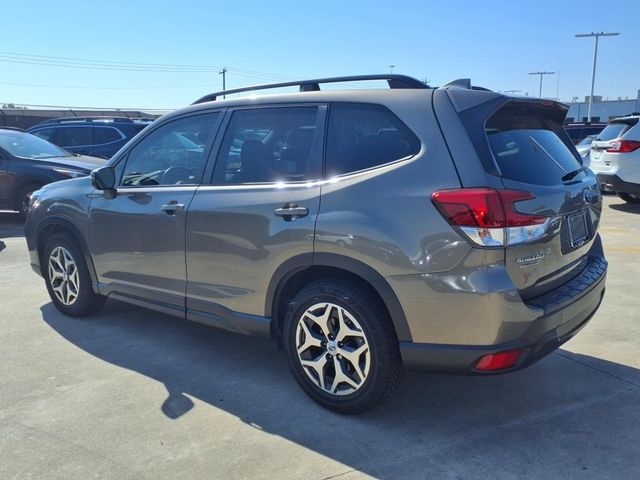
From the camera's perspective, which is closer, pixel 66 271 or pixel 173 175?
pixel 173 175

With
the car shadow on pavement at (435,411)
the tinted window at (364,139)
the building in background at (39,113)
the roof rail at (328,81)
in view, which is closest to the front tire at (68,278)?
the car shadow on pavement at (435,411)

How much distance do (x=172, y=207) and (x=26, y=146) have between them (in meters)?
8.00

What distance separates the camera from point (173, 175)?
4.12 m

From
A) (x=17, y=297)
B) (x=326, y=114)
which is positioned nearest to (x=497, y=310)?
(x=326, y=114)

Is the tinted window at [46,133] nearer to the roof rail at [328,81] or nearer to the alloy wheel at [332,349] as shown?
the roof rail at [328,81]

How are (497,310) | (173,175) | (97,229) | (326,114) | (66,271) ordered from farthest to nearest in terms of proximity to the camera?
1. (66,271)
2. (97,229)
3. (173,175)
4. (326,114)
5. (497,310)

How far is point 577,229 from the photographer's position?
328 centimetres

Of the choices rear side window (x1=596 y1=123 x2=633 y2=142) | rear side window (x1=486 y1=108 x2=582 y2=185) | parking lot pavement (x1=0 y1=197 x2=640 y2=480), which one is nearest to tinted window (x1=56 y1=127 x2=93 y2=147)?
parking lot pavement (x1=0 y1=197 x2=640 y2=480)

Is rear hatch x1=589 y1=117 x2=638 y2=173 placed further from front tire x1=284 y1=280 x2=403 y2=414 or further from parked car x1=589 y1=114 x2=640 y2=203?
front tire x1=284 y1=280 x2=403 y2=414

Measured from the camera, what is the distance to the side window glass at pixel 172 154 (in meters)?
3.98

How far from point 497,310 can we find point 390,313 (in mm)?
553

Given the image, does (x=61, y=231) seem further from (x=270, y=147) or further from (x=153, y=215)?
(x=270, y=147)

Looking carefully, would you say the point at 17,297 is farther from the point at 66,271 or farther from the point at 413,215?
the point at 413,215

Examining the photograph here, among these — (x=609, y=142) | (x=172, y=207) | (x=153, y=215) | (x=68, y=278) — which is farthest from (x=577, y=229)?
(x=609, y=142)
